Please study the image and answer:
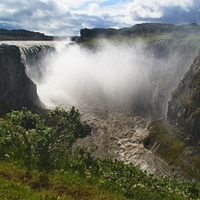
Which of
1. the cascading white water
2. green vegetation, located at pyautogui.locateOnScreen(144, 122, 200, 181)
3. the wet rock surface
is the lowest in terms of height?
the wet rock surface

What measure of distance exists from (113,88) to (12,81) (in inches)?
2321

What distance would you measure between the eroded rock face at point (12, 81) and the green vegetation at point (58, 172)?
169ft

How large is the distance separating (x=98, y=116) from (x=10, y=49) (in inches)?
1428

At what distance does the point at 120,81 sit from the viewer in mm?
123188

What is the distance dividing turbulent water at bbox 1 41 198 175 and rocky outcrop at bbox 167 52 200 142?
922cm

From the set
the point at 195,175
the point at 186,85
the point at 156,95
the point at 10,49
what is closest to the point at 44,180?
the point at 195,175

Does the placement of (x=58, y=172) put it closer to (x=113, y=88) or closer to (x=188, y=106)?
(x=188, y=106)

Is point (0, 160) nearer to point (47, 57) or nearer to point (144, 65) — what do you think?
point (144, 65)

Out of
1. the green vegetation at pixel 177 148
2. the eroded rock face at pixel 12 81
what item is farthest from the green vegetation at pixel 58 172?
the eroded rock face at pixel 12 81

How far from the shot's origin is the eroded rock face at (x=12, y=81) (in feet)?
216

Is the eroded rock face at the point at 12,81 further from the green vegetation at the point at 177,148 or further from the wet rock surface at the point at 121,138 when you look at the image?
the green vegetation at the point at 177,148

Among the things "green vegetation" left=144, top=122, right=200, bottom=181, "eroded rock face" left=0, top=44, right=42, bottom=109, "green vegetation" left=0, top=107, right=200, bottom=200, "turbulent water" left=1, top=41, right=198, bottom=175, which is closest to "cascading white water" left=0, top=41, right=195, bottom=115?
"turbulent water" left=1, top=41, right=198, bottom=175

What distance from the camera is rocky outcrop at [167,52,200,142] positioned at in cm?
→ 6355

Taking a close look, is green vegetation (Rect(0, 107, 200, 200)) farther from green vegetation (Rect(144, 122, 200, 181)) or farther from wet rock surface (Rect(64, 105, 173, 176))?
green vegetation (Rect(144, 122, 200, 181))
